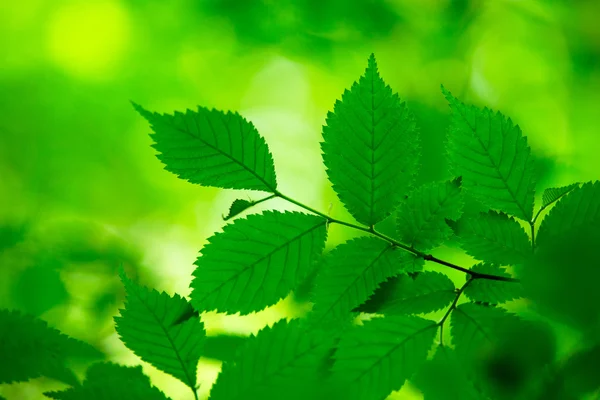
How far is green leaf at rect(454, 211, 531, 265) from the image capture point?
2.34ft

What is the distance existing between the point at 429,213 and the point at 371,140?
0.53ft

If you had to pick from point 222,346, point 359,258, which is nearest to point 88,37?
point 222,346

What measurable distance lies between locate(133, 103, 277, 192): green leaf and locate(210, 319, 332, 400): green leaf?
237 mm

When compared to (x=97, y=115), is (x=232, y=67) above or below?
above

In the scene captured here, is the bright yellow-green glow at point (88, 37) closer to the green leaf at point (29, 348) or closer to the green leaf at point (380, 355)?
the green leaf at point (29, 348)

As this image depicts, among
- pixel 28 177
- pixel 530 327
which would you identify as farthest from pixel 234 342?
pixel 28 177

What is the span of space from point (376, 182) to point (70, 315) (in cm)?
295

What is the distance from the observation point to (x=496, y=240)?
719 mm

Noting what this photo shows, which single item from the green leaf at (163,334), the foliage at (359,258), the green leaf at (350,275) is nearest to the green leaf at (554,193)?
the foliage at (359,258)

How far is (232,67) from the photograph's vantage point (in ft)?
15.2

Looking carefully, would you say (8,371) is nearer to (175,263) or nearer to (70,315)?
(70,315)

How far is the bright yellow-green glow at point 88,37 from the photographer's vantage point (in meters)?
4.43

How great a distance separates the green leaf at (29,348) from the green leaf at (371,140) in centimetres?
56

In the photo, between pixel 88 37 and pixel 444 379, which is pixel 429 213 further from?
pixel 88 37
